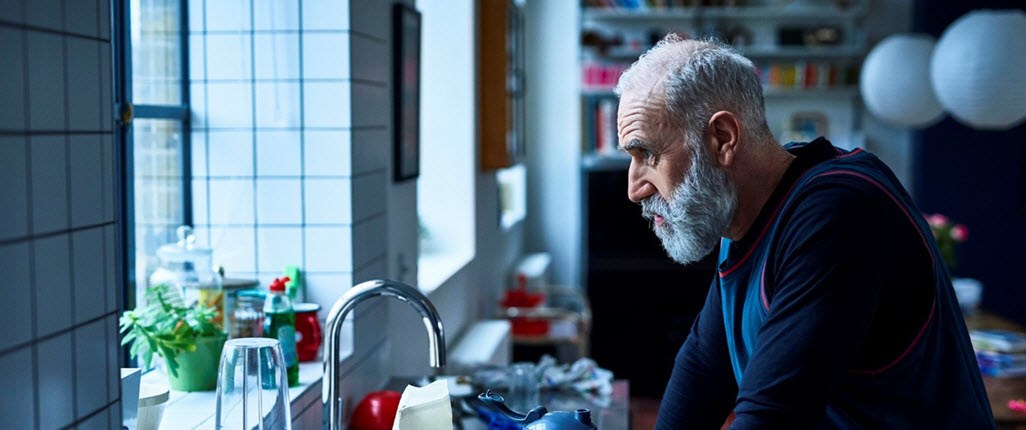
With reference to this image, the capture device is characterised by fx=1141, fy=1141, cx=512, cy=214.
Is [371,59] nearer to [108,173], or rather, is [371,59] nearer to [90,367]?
[108,173]

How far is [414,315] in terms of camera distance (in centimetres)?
358

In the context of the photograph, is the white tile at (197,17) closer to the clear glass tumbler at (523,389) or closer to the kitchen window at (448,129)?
the clear glass tumbler at (523,389)

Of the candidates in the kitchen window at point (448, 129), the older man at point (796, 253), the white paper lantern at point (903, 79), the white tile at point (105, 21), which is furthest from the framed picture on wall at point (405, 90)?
the white paper lantern at point (903, 79)

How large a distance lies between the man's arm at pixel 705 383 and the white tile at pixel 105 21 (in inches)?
38.6

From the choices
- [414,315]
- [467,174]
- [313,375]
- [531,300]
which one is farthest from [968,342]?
[531,300]

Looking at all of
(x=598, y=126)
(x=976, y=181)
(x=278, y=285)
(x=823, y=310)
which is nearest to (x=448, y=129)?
(x=278, y=285)

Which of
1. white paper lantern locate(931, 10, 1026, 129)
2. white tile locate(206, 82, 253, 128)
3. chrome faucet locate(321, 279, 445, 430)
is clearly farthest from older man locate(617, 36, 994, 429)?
white paper lantern locate(931, 10, 1026, 129)

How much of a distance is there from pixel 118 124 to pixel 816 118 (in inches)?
209

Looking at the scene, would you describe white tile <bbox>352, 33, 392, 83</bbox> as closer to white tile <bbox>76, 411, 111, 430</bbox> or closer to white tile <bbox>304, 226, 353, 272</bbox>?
white tile <bbox>304, 226, 353, 272</bbox>

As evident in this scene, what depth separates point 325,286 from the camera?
258 cm

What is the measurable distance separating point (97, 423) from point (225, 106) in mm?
1228

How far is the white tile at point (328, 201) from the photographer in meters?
2.54

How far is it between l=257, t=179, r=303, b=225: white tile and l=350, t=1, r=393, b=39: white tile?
38 cm

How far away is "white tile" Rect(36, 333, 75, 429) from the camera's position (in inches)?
51.4
